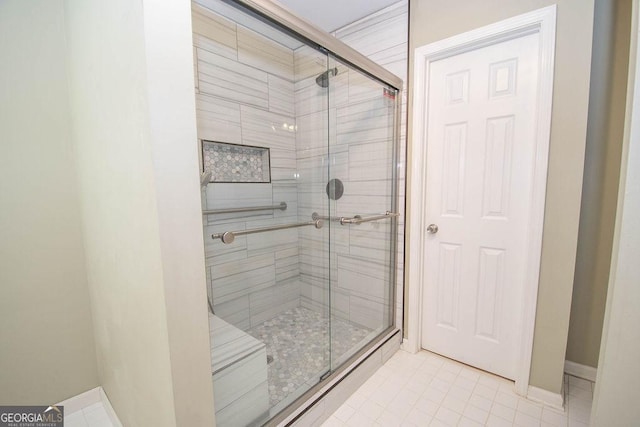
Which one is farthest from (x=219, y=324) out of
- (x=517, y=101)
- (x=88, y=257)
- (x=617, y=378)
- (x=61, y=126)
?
(x=517, y=101)

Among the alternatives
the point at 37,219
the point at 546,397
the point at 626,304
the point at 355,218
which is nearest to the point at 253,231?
the point at 355,218

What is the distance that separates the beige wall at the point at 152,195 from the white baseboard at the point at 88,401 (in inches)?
17.7

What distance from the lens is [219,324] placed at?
127cm

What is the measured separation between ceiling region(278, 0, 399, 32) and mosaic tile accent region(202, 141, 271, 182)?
936 millimetres

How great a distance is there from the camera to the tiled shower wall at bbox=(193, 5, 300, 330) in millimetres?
1414

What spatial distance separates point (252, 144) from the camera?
174 centimetres

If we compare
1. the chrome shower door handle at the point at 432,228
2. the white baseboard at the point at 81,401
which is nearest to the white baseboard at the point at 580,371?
the chrome shower door handle at the point at 432,228

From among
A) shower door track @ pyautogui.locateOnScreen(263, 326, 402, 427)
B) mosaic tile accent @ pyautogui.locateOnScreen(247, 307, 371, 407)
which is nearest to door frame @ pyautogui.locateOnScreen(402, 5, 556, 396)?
shower door track @ pyautogui.locateOnScreen(263, 326, 402, 427)

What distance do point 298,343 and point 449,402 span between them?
3.07 feet

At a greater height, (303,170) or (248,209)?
(303,170)

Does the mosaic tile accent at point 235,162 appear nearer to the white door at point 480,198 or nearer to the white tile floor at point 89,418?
the white door at point 480,198

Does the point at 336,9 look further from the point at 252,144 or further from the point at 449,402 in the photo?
the point at 449,402

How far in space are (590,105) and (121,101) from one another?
7.35 feet

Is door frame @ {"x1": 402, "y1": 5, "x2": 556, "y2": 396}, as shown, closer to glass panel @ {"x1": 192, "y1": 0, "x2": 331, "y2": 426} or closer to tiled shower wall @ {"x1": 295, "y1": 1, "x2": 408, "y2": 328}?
tiled shower wall @ {"x1": 295, "y1": 1, "x2": 408, "y2": 328}
